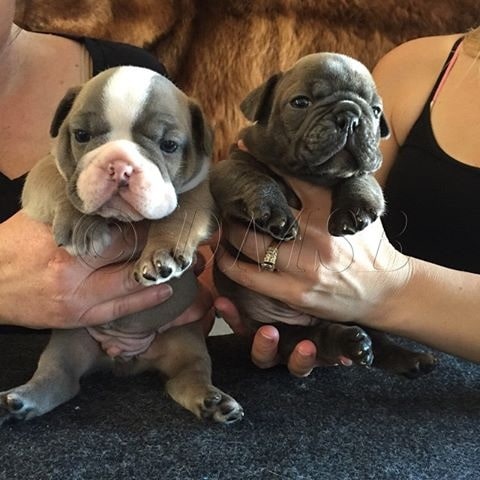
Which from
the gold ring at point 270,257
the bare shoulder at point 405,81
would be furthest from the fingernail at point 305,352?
Result: the bare shoulder at point 405,81

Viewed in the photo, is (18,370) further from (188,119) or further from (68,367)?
(188,119)

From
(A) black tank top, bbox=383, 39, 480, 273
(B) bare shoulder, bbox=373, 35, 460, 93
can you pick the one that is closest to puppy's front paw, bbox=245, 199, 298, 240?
(A) black tank top, bbox=383, 39, 480, 273

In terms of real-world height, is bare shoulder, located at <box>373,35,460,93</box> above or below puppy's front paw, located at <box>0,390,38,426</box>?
above

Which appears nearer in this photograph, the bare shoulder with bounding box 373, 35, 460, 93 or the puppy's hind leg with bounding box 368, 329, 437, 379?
the puppy's hind leg with bounding box 368, 329, 437, 379

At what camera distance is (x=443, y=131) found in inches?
47.8

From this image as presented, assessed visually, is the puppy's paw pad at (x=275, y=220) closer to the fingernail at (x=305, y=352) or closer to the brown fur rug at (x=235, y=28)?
the fingernail at (x=305, y=352)

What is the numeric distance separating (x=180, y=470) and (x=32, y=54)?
2.63ft

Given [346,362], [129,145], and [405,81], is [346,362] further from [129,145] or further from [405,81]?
[405,81]

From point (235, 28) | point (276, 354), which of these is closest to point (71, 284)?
point (276, 354)

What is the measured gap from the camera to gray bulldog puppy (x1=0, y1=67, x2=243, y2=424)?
81 cm

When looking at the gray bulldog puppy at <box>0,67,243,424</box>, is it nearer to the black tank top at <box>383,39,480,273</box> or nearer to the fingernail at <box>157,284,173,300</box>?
the fingernail at <box>157,284,173,300</box>

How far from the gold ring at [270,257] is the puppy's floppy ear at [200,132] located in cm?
14

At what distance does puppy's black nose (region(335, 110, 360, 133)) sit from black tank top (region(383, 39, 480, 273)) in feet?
1.18

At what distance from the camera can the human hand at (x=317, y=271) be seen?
948mm
